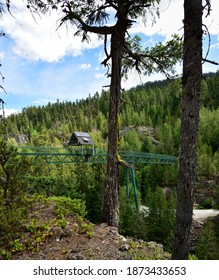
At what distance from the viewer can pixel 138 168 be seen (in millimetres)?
42875

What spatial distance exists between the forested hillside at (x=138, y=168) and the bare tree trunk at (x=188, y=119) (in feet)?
0.75

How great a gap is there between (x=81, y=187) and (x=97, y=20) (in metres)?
19.1

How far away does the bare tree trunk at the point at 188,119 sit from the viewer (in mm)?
3092

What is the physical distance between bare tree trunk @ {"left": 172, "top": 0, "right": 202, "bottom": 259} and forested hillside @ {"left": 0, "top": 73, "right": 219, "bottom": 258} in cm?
23

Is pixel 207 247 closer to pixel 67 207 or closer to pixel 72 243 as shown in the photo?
pixel 67 207

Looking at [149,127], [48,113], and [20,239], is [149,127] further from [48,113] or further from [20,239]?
[20,239]

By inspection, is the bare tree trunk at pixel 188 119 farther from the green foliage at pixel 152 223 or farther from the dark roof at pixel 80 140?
the dark roof at pixel 80 140

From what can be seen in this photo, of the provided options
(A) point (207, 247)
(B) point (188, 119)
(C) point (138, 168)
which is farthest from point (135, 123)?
(B) point (188, 119)

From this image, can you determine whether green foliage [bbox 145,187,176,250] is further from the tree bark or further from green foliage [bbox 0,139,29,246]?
green foliage [bbox 0,139,29,246]

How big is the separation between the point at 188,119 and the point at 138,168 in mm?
40145

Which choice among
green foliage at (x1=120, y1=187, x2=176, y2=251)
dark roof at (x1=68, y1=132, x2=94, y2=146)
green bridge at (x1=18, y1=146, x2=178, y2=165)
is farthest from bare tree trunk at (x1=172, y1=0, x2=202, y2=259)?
dark roof at (x1=68, y1=132, x2=94, y2=146)

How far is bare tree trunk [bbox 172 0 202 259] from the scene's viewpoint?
3.09 meters

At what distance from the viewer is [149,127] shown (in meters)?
70.9
